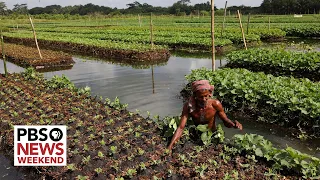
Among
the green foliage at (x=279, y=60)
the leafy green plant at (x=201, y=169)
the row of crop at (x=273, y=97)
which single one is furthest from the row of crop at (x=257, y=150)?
the green foliage at (x=279, y=60)

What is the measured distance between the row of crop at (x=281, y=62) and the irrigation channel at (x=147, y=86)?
8.56ft

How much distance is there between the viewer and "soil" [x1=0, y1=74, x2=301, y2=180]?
15.0 ft

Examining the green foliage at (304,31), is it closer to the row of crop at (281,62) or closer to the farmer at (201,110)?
the row of crop at (281,62)

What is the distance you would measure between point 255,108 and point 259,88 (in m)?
0.53

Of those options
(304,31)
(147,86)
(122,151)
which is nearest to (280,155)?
(122,151)

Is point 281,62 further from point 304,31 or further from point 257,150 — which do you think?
point 304,31

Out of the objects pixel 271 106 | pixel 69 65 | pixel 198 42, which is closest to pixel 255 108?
pixel 271 106

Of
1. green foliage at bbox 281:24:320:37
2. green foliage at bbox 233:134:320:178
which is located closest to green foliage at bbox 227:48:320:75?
green foliage at bbox 233:134:320:178

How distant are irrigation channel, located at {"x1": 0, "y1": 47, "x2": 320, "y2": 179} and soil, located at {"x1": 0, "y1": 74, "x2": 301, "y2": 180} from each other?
3.65 ft

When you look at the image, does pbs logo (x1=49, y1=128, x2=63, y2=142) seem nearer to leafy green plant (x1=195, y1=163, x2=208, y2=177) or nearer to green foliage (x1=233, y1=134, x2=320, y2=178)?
leafy green plant (x1=195, y1=163, x2=208, y2=177)

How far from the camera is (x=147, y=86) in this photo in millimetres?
12195

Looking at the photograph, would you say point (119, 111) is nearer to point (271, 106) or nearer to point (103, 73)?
point (271, 106)

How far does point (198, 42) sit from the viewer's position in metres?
22.4

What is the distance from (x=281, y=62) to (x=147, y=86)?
526cm
